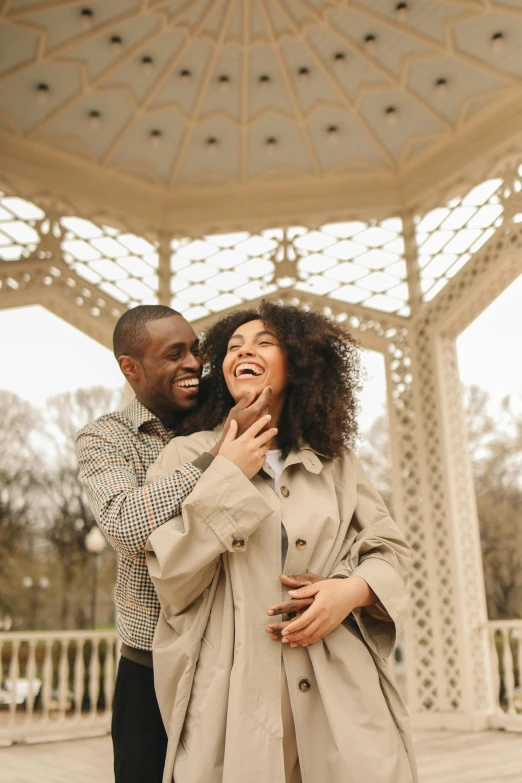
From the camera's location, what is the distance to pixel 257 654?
129cm

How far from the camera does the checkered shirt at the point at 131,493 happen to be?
133 cm

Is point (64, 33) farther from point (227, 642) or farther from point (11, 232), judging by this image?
point (227, 642)

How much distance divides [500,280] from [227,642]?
5784mm

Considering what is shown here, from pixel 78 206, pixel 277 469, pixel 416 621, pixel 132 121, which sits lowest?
pixel 416 621

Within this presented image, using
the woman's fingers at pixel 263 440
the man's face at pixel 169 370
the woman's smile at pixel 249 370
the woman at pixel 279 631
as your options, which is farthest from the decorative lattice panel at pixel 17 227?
the woman's fingers at pixel 263 440

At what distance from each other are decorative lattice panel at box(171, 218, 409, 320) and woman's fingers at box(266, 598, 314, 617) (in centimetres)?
600

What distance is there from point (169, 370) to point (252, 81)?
516 cm

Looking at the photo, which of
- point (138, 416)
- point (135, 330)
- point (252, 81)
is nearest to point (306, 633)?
point (138, 416)

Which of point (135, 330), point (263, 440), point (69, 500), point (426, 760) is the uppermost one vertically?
point (69, 500)

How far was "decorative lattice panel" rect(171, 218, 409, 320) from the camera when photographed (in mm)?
7121

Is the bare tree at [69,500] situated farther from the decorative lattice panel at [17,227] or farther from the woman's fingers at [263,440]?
the woman's fingers at [263,440]

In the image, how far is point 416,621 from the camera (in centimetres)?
636

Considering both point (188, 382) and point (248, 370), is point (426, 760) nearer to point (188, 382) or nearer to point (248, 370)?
point (188, 382)

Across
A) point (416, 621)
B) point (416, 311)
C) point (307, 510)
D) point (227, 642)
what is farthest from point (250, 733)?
point (416, 311)
